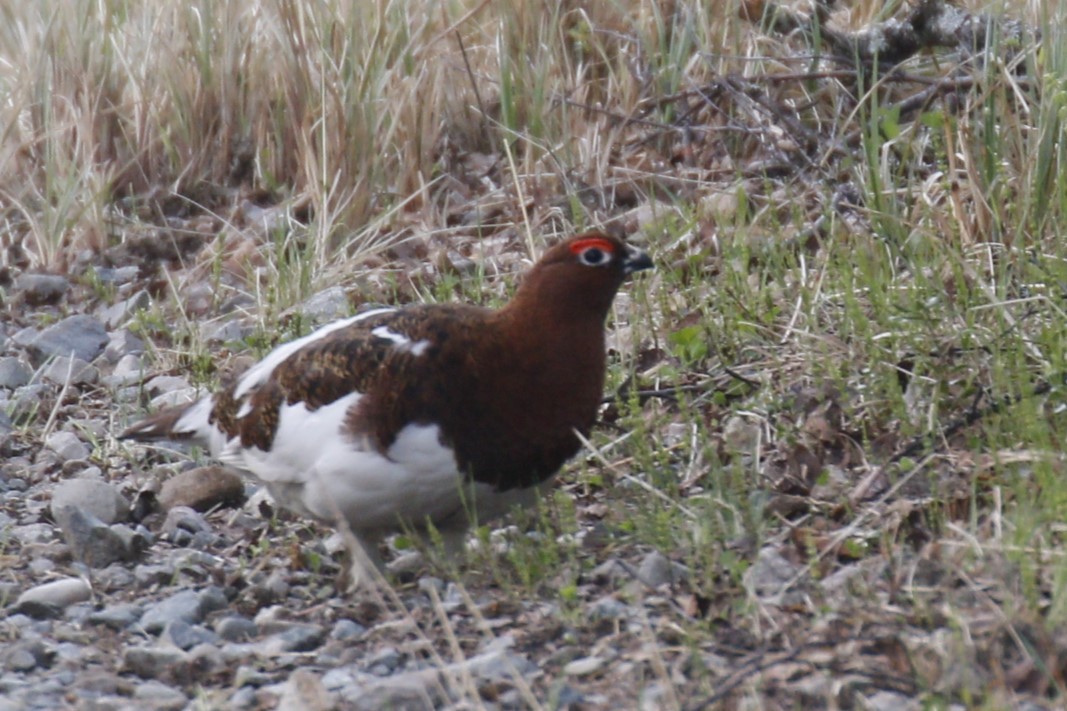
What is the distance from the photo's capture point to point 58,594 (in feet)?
12.1

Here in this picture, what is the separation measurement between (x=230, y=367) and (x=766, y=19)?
2669mm

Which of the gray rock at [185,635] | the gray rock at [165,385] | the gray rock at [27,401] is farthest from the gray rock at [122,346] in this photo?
the gray rock at [185,635]

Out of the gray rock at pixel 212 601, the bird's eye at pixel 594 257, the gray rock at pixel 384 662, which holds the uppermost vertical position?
the bird's eye at pixel 594 257

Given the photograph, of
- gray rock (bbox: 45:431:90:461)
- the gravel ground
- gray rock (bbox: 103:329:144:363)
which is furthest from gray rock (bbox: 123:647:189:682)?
gray rock (bbox: 103:329:144:363)

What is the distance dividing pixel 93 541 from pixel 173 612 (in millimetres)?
522

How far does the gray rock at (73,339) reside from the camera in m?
5.92

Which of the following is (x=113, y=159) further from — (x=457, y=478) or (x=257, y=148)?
(x=457, y=478)

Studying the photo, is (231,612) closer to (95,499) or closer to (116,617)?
(116,617)

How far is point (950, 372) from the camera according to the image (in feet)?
12.8

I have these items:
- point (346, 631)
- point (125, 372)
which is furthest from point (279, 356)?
point (125, 372)

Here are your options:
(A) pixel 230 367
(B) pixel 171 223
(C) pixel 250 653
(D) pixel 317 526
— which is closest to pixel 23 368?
(A) pixel 230 367

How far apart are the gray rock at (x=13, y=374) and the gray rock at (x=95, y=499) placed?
1561 mm

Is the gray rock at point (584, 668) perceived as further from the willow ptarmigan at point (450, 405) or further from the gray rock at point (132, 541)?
the gray rock at point (132, 541)

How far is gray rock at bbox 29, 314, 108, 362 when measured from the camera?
19.4 ft
